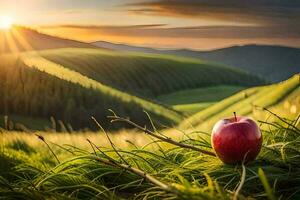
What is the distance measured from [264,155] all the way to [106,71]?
72856 mm

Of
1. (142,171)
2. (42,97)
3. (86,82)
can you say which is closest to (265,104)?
(42,97)

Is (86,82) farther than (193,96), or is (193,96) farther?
(193,96)

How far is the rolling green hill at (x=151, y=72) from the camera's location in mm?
75188

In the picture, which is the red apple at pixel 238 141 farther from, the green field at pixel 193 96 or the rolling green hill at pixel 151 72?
the green field at pixel 193 96

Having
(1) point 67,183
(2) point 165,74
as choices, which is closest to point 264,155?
(1) point 67,183

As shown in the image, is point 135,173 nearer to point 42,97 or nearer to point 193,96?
point 42,97

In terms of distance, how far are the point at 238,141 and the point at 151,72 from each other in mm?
89225

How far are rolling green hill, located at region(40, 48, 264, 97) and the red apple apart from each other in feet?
195

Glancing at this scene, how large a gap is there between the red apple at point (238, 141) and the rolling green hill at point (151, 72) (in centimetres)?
5946

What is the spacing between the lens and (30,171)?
4645 millimetres

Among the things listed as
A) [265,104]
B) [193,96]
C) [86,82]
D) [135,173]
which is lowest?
[193,96]

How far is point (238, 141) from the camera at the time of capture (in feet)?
14.6

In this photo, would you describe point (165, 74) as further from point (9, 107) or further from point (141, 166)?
point (141, 166)

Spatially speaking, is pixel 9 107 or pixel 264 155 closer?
pixel 264 155
